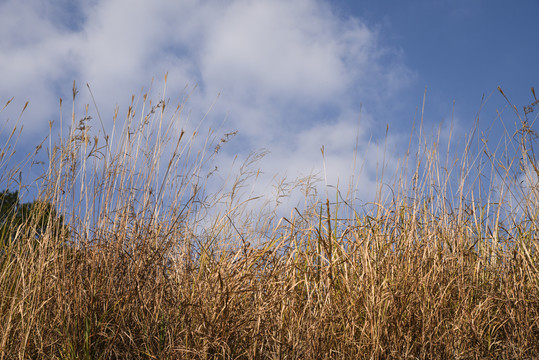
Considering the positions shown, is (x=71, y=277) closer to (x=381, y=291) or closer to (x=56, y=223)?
(x=56, y=223)

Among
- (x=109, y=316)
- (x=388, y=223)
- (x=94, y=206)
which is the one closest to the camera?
(x=109, y=316)

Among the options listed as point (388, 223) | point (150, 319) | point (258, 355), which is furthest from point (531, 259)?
point (150, 319)

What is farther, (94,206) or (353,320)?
(94,206)

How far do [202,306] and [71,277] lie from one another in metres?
0.65

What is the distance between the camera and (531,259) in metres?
2.36

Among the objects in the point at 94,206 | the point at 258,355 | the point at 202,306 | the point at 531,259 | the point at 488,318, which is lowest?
the point at 258,355

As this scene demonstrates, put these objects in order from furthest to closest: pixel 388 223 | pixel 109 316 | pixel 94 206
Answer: pixel 388 223 → pixel 94 206 → pixel 109 316

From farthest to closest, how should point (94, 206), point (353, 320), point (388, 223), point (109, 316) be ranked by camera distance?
point (388, 223) → point (94, 206) → point (109, 316) → point (353, 320)

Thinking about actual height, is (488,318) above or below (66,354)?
above

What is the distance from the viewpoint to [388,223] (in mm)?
2625

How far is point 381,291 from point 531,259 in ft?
3.21

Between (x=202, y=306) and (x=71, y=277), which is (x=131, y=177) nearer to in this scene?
(x=71, y=277)

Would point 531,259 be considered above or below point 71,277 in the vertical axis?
above

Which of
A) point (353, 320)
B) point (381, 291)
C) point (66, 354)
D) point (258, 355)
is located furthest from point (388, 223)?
point (66, 354)
